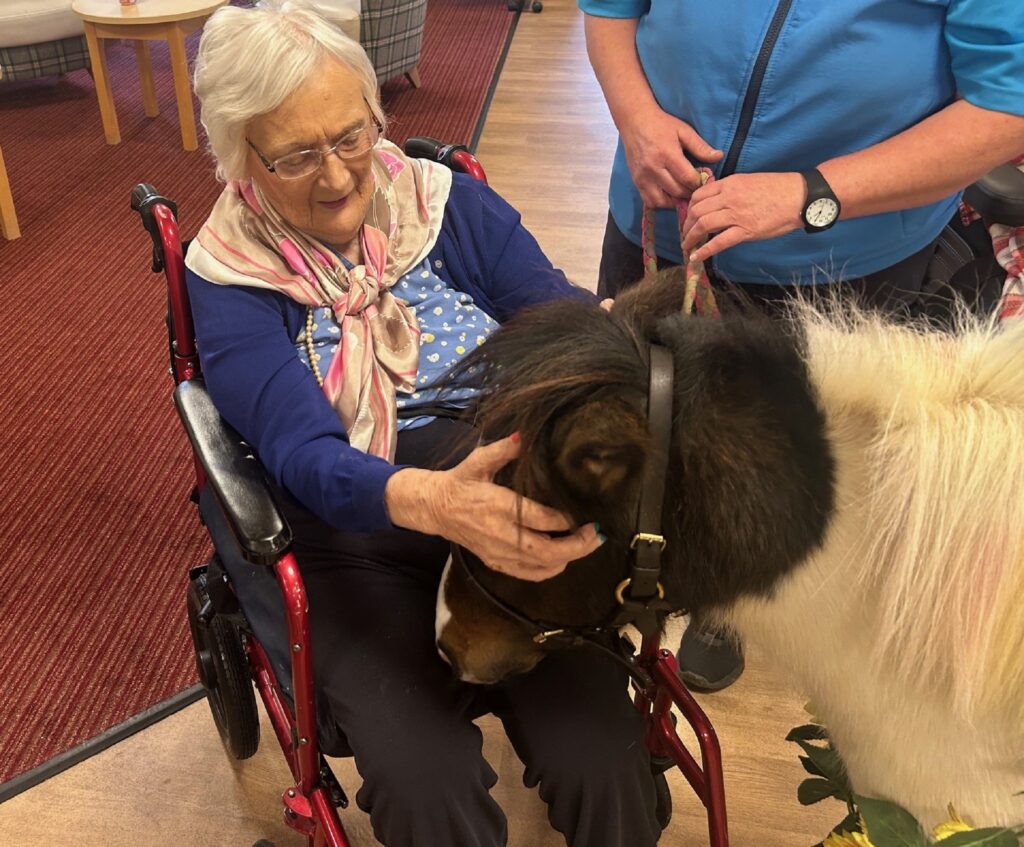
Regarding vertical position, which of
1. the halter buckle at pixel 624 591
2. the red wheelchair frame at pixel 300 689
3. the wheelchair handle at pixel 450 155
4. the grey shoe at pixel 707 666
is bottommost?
the grey shoe at pixel 707 666

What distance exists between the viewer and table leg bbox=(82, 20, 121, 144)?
3.82 meters

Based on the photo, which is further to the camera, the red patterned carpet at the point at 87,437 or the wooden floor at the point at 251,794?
the red patterned carpet at the point at 87,437

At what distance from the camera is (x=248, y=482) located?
3.78 feet

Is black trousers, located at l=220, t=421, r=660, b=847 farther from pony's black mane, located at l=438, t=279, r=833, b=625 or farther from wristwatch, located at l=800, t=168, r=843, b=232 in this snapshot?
wristwatch, located at l=800, t=168, r=843, b=232

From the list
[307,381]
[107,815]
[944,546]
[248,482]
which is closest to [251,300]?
[307,381]

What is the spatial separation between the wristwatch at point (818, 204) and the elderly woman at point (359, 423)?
1.19ft

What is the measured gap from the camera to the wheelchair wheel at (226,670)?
1.48 meters

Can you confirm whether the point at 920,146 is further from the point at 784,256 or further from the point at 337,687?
the point at 337,687

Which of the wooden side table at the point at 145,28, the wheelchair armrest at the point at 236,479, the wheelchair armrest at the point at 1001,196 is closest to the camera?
the wheelchair armrest at the point at 236,479

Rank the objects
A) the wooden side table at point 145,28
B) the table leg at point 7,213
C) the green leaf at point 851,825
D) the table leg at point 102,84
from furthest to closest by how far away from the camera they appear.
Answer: the table leg at point 102,84
the wooden side table at point 145,28
the table leg at point 7,213
the green leaf at point 851,825

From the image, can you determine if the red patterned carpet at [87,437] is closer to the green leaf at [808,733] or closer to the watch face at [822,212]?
the green leaf at [808,733]

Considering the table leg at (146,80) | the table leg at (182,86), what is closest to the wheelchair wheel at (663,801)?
the table leg at (182,86)

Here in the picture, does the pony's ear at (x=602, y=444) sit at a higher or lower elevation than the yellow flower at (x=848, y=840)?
higher

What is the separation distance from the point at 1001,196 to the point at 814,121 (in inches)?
29.9
